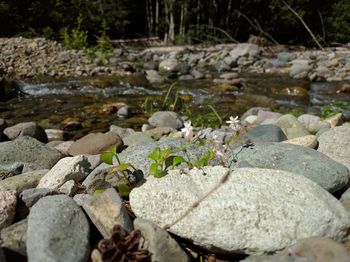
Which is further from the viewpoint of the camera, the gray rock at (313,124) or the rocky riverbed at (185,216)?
the gray rock at (313,124)

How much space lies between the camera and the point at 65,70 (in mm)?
10594

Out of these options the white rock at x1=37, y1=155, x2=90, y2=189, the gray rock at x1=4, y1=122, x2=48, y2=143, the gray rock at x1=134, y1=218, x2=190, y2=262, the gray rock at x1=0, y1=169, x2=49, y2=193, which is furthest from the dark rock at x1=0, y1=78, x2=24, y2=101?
the gray rock at x1=134, y1=218, x2=190, y2=262

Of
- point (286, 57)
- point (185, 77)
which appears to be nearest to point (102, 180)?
point (185, 77)

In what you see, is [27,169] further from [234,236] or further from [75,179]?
[234,236]

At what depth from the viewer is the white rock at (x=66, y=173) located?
2602mm

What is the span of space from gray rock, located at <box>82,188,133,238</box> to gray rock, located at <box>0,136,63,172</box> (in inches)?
56.3

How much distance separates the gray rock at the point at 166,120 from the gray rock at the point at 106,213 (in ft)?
11.8

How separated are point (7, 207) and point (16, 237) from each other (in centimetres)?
23

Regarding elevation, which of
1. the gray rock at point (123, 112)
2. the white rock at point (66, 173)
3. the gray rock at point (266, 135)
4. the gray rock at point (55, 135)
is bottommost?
the gray rock at point (123, 112)

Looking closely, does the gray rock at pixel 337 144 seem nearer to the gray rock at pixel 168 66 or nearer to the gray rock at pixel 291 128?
the gray rock at pixel 291 128

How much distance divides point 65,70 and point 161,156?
8.78 metres

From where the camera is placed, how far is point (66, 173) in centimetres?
267

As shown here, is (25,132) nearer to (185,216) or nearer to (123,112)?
(123,112)

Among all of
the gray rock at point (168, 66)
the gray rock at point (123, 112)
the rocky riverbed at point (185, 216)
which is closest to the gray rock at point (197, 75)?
the gray rock at point (168, 66)
